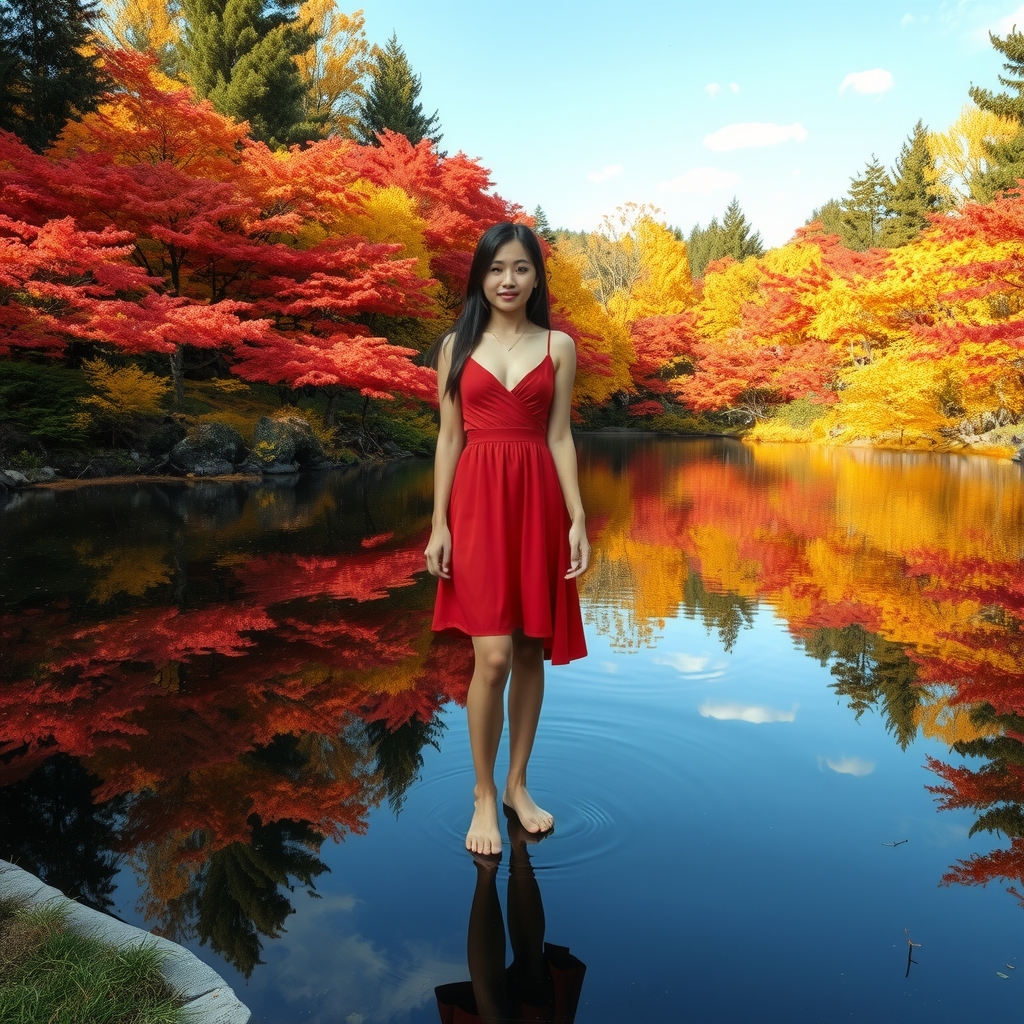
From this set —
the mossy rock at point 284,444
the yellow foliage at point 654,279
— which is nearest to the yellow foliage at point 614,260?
the yellow foliage at point 654,279

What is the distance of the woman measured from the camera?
2.33m

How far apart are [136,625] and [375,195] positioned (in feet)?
44.9

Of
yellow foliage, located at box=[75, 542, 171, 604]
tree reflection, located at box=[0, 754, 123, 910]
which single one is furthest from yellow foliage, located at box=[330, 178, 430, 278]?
tree reflection, located at box=[0, 754, 123, 910]

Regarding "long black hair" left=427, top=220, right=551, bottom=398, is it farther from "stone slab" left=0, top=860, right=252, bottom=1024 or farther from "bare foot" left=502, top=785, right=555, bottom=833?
"stone slab" left=0, top=860, right=252, bottom=1024

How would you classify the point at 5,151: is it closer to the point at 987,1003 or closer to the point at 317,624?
the point at 317,624

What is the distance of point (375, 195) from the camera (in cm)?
1667

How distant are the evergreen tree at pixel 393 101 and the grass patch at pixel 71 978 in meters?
29.6

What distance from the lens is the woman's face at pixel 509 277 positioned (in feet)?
7.81

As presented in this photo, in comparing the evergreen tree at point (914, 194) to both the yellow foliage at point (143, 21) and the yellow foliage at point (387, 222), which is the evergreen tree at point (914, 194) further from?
the yellow foliage at point (143, 21)

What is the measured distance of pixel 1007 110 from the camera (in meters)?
21.2

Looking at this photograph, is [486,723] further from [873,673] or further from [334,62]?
[334,62]

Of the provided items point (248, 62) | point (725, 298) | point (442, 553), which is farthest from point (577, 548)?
point (725, 298)

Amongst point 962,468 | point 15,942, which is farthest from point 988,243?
point 15,942

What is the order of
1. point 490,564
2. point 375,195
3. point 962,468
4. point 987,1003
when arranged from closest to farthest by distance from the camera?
point 987,1003 < point 490,564 < point 962,468 < point 375,195
